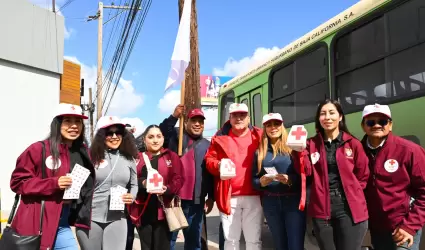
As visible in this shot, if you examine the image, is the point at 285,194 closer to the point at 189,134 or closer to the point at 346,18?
the point at 189,134

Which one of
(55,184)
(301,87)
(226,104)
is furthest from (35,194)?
(226,104)

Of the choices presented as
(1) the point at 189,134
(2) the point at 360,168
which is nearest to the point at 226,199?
(1) the point at 189,134

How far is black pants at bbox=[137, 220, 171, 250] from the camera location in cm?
418

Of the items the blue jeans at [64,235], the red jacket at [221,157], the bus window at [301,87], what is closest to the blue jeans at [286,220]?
the red jacket at [221,157]

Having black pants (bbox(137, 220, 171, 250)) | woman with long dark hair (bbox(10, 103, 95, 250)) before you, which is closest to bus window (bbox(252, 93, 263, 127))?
black pants (bbox(137, 220, 171, 250))

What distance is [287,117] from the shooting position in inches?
267

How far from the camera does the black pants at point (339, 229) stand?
331cm

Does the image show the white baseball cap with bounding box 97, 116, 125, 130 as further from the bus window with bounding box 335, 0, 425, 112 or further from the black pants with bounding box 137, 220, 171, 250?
the bus window with bounding box 335, 0, 425, 112

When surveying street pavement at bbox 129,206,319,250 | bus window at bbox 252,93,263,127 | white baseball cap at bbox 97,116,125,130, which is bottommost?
street pavement at bbox 129,206,319,250

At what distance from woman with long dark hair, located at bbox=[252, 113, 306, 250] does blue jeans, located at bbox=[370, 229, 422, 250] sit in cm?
72

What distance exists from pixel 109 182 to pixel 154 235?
84 centimetres

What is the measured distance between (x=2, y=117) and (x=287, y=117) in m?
9.22

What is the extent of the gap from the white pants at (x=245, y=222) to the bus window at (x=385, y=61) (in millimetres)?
1868

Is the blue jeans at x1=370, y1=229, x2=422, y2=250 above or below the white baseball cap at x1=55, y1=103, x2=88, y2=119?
below
